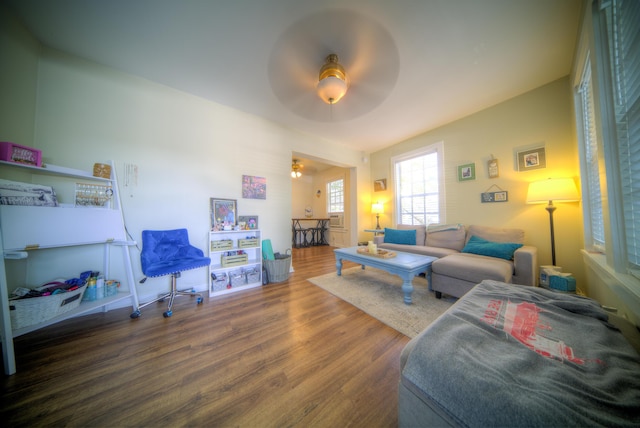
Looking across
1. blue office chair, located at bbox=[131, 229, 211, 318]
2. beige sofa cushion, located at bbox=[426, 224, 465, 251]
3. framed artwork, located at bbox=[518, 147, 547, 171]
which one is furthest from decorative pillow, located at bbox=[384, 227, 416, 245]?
blue office chair, located at bbox=[131, 229, 211, 318]

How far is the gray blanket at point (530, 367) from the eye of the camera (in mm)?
473

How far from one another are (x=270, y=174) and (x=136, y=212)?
1791 millimetres

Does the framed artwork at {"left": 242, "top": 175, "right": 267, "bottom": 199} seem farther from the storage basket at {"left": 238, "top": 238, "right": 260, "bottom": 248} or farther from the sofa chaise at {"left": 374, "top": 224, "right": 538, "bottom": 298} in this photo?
the sofa chaise at {"left": 374, "top": 224, "right": 538, "bottom": 298}

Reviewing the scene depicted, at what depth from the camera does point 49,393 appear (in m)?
1.05

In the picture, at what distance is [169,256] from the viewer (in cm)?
215

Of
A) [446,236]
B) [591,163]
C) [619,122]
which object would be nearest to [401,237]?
[446,236]

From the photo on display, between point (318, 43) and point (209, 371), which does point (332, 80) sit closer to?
point (318, 43)

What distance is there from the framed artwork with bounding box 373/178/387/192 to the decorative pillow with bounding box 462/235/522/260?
2051 millimetres

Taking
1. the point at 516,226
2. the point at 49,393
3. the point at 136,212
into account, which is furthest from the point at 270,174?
the point at 516,226

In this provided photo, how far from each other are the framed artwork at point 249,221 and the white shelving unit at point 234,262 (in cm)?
10

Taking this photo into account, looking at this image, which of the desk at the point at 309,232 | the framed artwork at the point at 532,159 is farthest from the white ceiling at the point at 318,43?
the desk at the point at 309,232

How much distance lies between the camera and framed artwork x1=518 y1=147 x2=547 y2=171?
245cm

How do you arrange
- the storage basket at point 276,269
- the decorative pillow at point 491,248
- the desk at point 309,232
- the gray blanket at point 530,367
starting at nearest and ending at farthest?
the gray blanket at point 530,367 < the decorative pillow at point 491,248 < the storage basket at point 276,269 < the desk at point 309,232

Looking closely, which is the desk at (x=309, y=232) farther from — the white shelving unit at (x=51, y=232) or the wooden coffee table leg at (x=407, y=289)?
the white shelving unit at (x=51, y=232)
